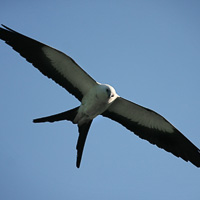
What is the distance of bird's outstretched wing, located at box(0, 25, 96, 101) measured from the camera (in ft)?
32.8

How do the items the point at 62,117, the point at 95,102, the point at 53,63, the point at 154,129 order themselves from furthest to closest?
the point at 154,129 → the point at 53,63 → the point at 62,117 → the point at 95,102

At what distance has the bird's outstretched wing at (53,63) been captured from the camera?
32.8ft

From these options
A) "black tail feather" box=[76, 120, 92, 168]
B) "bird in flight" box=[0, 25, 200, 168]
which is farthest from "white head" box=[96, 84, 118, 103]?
"black tail feather" box=[76, 120, 92, 168]

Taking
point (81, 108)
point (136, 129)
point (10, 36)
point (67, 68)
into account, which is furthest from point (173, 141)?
point (10, 36)

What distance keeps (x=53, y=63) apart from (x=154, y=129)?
3.22 meters

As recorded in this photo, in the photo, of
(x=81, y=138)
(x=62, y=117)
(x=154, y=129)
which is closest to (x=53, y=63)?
(x=62, y=117)

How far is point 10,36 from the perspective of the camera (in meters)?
9.96

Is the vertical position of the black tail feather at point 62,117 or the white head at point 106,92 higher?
the white head at point 106,92

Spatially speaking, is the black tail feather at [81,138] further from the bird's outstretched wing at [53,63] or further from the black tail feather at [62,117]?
the bird's outstretched wing at [53,63]

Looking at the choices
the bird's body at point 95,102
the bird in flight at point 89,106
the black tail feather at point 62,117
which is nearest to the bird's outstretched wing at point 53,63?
the bird in flight at point 89,106

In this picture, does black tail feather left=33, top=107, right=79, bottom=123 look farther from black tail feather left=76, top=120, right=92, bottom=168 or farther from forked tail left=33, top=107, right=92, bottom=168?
black tail feather left=76, top=120, right=92, bottom=168

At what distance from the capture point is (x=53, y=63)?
10273 mm

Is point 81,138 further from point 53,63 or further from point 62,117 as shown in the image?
point 53,63

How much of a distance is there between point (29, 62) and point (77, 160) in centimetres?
277
